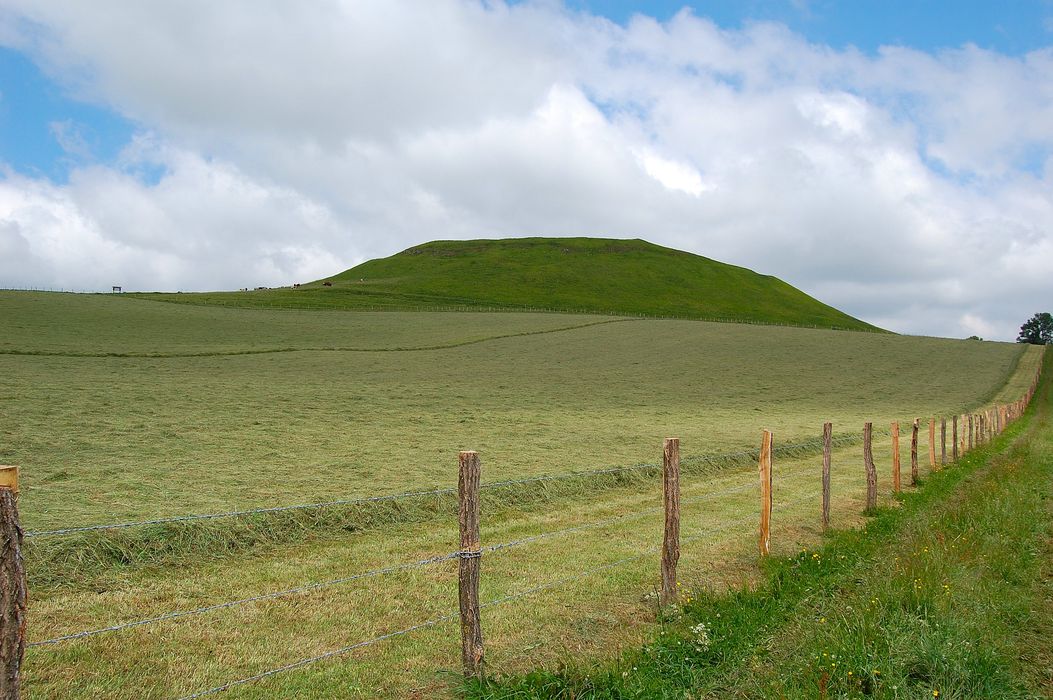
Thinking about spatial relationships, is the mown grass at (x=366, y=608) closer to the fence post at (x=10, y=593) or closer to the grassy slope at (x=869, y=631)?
the grassy slope at (x=869, y=631)

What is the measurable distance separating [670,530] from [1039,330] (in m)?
179

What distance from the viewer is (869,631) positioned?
19.2ft

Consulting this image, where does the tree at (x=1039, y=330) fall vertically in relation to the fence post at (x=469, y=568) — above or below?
above

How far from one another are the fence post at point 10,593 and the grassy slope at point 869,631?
9.76 ft

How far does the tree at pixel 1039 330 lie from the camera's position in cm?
14888

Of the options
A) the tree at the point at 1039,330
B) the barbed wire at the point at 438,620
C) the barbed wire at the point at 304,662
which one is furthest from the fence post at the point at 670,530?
the tree at the point at 1039,330

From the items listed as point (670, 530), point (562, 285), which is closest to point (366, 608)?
point (670, 530)

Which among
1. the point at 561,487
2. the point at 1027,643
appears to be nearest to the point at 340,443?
the point at 561,487

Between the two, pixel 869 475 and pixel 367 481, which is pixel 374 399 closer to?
pixel 367 481

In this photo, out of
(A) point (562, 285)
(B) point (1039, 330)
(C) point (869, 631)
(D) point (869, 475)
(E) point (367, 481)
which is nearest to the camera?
(C) point (869, 631)

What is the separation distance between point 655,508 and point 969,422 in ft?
53.1

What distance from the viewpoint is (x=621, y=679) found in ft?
17.5

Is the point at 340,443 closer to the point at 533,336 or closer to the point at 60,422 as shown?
the point at 60,422

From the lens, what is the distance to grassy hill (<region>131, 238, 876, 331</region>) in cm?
9406
